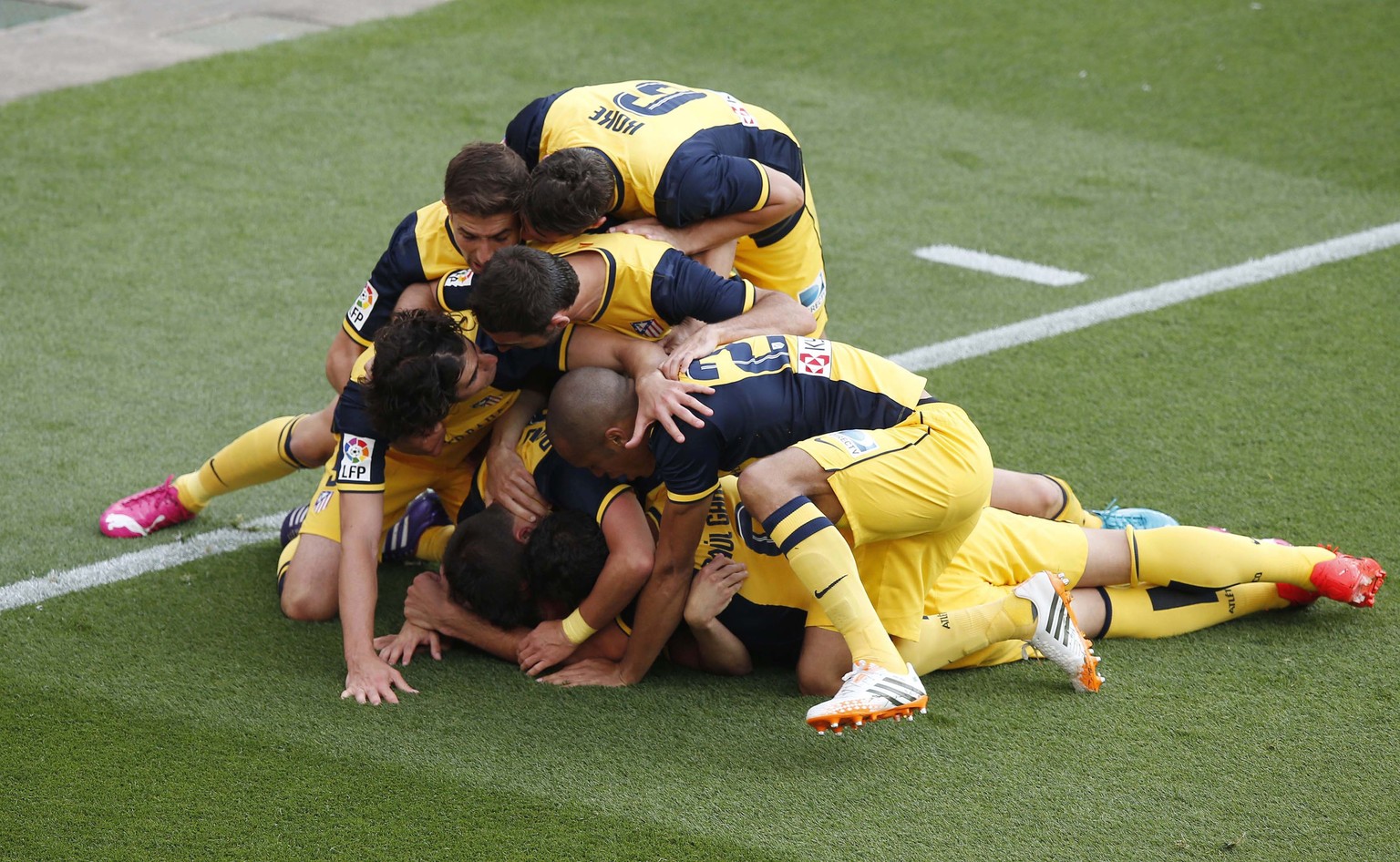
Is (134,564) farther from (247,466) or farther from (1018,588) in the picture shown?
(1018,588)

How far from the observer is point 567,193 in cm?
414

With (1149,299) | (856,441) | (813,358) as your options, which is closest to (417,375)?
(813,358)

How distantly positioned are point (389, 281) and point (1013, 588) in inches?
82.6

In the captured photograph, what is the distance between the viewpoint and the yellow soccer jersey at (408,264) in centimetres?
465

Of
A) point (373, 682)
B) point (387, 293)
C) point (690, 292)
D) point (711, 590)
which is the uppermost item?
point (690, 292)

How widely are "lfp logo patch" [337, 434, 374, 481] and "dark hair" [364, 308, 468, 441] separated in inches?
5.6

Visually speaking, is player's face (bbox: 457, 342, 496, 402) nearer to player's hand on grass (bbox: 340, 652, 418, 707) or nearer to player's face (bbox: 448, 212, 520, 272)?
player's face (bbox: 448, 212, 520, 272)

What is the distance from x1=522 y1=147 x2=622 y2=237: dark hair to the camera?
4141mm

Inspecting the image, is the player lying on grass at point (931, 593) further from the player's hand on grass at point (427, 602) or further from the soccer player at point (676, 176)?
the soccer player at point (676, 176)

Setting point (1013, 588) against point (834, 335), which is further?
point (834, 335)

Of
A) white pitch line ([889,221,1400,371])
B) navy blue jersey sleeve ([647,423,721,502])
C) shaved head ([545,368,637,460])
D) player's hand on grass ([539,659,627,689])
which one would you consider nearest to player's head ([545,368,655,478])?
shaved head ([545,368,637,460])

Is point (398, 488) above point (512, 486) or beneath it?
beneath

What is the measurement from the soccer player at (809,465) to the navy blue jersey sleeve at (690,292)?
0.56 feet

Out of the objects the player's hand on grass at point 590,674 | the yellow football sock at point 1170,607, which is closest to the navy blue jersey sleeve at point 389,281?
the player's hand on grass at point 590,674
